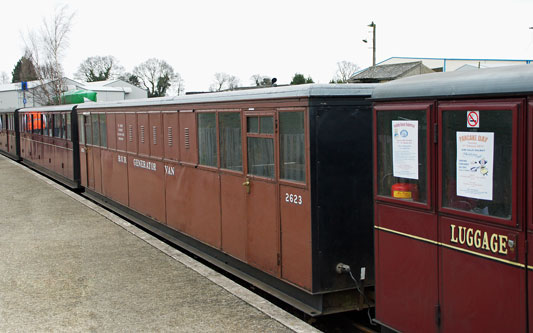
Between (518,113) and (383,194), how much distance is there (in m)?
1.40

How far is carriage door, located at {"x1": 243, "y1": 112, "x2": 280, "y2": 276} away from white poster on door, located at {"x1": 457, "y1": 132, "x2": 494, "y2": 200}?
2405 millimetres

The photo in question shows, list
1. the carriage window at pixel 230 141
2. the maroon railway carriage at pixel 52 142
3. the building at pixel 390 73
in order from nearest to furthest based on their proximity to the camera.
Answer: the carriage window at pixel 230 141 → the building at pixel 390 73 → the maroon railway carriage at pixel 52 142

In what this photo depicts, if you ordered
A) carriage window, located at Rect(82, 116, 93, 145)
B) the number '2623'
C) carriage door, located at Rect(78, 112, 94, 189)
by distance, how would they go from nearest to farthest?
the number '2623' < carriage window, located at Rect(82, 116, 93, 145) < carriage door, located at Rect(78, 112, 94, 189)

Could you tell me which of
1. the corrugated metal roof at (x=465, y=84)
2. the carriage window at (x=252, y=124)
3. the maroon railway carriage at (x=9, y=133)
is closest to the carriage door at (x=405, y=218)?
the corrugated metal roof at (x=465, y=84)

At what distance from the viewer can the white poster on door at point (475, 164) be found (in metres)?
3.82

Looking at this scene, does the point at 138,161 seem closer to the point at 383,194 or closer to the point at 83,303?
the point at 83,303

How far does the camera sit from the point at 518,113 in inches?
142

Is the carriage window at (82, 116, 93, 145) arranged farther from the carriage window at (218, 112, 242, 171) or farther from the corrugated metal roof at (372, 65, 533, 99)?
the corrugated metal roof at (372, 65, 533, 99)

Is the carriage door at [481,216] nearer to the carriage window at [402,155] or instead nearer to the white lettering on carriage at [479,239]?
the white lettering on carriage at [479,239]

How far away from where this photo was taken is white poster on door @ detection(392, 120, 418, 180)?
14.4 feet

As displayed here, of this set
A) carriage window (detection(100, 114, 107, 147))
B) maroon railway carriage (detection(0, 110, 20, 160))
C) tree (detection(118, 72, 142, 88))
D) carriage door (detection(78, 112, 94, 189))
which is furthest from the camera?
tree (detection(118, 72, 142, 88))

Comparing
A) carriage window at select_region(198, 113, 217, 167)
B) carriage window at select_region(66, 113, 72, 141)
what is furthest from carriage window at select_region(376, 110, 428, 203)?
carriage window at select_region(66, 113, 72, 141)

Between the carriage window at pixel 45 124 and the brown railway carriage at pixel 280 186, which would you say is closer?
the brown railway carriage at pixel 280 186

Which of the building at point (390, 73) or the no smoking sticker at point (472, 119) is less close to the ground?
the building at point (390, 73)
